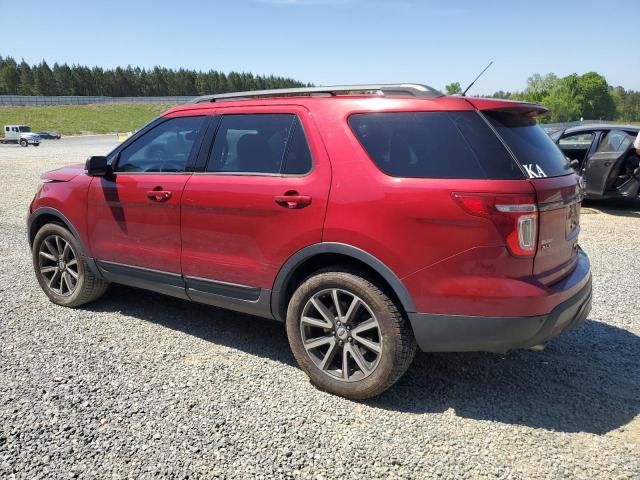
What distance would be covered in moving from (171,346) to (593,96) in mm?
120808

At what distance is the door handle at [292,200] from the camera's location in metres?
3.11

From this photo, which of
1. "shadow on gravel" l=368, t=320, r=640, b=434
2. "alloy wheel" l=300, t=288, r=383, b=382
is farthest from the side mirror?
"shadow on gravel" l=368, t=320, r=640, b=434

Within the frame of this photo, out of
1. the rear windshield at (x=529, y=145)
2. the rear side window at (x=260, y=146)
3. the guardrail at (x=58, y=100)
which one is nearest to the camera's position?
the rear windshield at (x=529, y=145)

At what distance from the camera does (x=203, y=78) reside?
444ft

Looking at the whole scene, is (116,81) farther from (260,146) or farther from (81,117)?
(260,146)

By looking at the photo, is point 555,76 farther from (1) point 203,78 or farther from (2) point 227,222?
(2) point 227,222

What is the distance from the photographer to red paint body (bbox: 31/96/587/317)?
2656 mm

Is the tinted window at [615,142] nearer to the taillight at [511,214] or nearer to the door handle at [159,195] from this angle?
the taillight at [511,214]

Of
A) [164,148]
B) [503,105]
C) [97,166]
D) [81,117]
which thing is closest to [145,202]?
[164,148]

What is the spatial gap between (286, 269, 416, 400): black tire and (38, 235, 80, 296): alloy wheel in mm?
2444

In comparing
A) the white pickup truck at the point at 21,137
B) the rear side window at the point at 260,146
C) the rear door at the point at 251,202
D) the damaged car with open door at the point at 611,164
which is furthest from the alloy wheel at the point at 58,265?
the white pickup truck at the point at 21,137

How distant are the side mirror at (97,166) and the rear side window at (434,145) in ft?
7.44

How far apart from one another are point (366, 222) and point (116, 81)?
435 feet

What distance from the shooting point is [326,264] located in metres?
3.23
